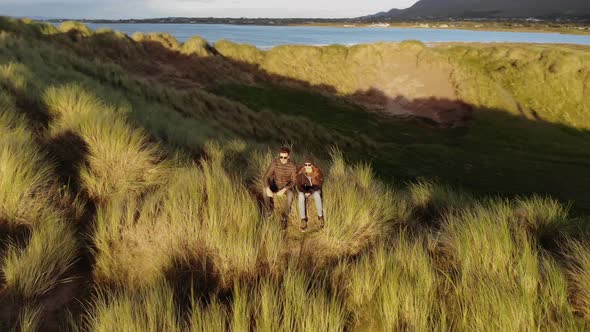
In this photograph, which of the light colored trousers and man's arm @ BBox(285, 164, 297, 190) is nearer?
the light colored trousers

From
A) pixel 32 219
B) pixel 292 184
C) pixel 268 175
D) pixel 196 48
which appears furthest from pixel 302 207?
pixel 196 48

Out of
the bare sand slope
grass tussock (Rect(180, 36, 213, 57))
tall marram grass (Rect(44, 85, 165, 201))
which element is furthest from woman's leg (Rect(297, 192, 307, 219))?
the bare sand slope

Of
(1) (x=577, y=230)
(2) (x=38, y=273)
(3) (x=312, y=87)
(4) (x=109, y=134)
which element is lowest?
(3) (x=312, y=87)

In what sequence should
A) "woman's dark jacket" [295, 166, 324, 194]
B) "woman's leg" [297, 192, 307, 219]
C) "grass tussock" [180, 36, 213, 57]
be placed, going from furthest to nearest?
"grass tussock" [180, 36, 213, 57] < "woman's dark jacket" [295, 166, 324, 194] < "woman's leg" [297, 192, 307, 219]

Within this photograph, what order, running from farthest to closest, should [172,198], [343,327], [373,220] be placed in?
1. [373,220]
2. [172,198]
3. [343,327]

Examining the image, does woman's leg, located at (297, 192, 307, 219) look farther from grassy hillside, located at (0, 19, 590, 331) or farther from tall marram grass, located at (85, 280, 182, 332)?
tall marram grass, located at (85, 280, 182, 332)

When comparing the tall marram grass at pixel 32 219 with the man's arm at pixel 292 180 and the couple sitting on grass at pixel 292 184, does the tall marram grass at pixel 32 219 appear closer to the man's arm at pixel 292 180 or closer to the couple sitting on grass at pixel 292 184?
the couple sitting on grass at pixel 292 184

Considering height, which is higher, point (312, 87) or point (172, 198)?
point (172, 198)

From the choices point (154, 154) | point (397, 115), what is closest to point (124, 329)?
point (154, 154)

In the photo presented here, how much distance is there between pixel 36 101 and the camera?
752 cm

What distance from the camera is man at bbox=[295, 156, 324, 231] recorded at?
14.4 feet

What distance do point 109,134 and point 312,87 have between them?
132ft

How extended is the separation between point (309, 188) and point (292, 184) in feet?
0.93

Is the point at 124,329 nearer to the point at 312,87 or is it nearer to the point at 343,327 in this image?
the point at 343,327
